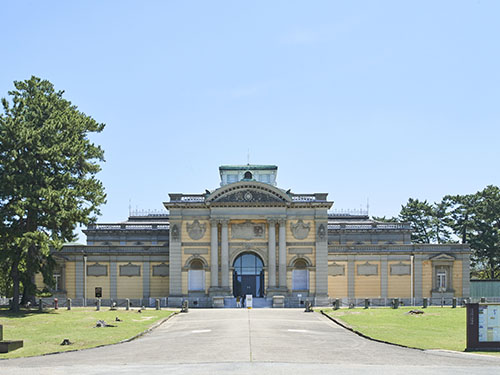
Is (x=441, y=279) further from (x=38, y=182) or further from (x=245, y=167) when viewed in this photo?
(x=38, y=182)

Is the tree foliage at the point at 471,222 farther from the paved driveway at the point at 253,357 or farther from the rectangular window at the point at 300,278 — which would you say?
the paved driveway at the point at 253,357

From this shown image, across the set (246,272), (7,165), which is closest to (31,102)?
(7,165)

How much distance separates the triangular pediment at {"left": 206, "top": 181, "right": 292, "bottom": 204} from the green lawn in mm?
17920

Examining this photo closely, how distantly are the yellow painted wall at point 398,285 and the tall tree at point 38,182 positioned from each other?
33494 millimetres

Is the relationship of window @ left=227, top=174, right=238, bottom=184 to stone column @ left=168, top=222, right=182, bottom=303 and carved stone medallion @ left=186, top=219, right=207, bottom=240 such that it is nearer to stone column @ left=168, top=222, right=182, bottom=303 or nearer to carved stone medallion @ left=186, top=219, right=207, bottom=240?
carved stone medallion @ left=186, top=219, right=207, bottom=240

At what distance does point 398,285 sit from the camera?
8044 cm

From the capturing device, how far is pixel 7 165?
5816 cm

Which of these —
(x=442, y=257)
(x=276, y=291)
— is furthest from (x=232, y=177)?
(x=442, y=257)

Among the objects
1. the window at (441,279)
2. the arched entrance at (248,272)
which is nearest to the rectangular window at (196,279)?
the arched entrance at (248,272)

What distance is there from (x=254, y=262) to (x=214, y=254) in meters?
4.51

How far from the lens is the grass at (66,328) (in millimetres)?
35925

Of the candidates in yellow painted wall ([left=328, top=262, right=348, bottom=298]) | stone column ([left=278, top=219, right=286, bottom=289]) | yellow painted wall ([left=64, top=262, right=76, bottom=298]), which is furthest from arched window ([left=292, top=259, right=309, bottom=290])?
yellow painted wall ([left=64, top=262, right=76, bottom=298])

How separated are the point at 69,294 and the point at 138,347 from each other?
45817 mm

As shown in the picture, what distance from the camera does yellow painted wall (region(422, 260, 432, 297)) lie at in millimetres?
80000
